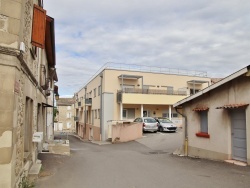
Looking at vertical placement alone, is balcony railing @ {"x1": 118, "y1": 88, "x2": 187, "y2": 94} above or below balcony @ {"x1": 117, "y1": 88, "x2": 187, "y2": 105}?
above

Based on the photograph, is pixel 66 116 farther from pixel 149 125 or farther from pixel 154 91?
pixel 149 125

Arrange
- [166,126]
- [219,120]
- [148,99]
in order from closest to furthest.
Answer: [219,120] < [166,126] < [148,99]

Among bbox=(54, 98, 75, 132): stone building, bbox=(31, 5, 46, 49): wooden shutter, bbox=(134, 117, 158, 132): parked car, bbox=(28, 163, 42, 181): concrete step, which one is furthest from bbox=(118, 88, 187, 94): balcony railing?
bbox=(54, 98, 75, 132): stone building

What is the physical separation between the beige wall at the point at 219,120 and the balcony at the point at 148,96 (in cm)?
1834

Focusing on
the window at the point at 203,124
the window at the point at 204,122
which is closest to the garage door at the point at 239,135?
the window at the point at 203,124

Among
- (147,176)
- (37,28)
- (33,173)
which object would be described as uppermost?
(37,28)

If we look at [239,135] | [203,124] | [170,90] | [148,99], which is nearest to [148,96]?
[148,99]

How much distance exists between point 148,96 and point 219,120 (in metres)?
21.3

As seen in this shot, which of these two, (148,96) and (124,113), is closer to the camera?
(148,96)

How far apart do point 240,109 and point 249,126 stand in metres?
0.93

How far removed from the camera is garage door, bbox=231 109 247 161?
34.4 ft

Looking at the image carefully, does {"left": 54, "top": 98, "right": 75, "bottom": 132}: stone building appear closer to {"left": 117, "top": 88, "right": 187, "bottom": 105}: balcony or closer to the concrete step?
{"left": 117, "top": 88, "right": 187, "bottom": 105}: balcony

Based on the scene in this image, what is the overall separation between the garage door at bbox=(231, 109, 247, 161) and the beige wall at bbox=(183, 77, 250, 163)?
0.58 feet

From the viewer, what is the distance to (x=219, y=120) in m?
11.7
